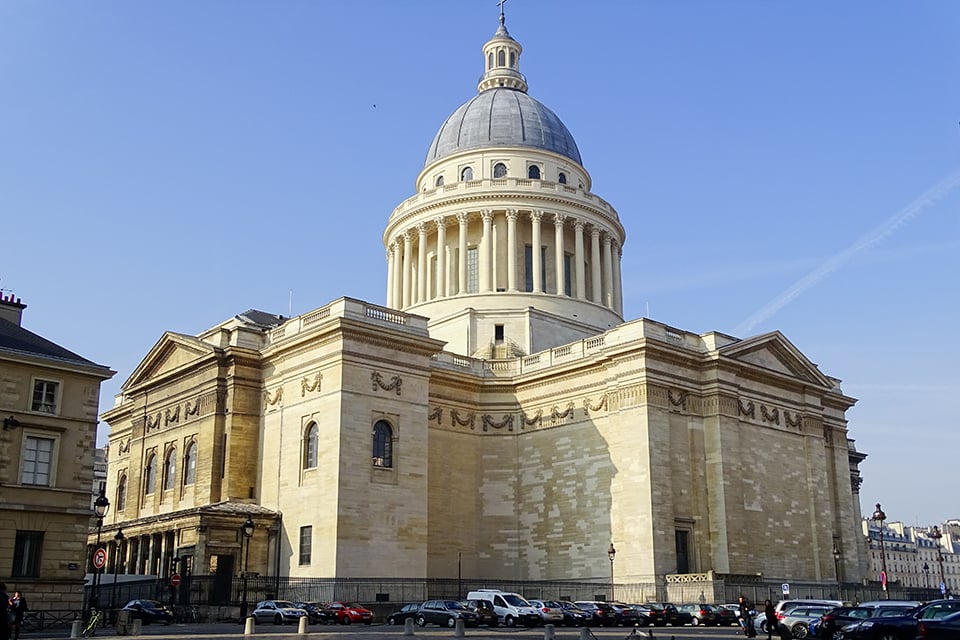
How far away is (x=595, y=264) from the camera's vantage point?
221 feet

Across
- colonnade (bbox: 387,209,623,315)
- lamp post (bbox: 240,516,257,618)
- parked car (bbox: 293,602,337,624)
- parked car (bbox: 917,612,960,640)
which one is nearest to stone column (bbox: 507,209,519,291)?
colonnade (bbox: 387,209,623,315)

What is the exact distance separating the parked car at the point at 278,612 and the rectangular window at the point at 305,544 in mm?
6712

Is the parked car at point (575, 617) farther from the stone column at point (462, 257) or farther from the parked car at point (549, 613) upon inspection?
the stone column at point (462, 257)

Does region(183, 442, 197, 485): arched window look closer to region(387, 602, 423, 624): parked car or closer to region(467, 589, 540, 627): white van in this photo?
region(387, 602, 423, 624): parked car

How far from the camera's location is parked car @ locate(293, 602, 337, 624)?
3962cm

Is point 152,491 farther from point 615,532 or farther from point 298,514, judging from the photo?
point 615,532

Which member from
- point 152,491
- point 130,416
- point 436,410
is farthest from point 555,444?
point 130,416

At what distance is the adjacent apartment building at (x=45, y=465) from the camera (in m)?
36.3

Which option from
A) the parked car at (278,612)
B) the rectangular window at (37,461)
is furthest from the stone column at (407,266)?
the rectangular window at (37,461)

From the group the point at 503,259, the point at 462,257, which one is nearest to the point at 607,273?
the point at 503,259

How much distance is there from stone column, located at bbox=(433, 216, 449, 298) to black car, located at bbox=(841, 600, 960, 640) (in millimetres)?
41553

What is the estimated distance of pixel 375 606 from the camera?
145 ft

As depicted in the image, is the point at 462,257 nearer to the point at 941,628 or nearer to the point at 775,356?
Result: the point at 775,356

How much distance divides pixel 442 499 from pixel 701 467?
42.8 feet
